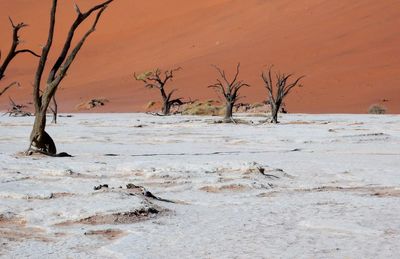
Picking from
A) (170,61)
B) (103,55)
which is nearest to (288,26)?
(170,61)

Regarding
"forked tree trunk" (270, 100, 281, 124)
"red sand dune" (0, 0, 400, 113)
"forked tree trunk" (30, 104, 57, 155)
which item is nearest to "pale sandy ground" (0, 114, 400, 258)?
"forked tree trunk" (30, 104, 57, 155)

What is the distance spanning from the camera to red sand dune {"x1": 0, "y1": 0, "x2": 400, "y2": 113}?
35.5 meters

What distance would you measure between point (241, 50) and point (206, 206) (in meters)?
41.5

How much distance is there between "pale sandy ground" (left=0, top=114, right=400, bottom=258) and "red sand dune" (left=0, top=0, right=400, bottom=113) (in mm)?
22266

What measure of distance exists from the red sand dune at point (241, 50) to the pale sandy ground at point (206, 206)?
73.1ft

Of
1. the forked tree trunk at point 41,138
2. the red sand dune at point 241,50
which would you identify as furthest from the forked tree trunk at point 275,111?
the forked tree trunk at point 41,138

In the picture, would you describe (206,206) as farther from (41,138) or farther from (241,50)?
(241,50)

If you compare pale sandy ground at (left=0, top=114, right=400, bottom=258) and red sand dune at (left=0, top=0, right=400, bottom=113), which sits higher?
red sand dune at (left=0, top=0, right=400, bottom=113)

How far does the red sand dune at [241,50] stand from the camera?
116ft

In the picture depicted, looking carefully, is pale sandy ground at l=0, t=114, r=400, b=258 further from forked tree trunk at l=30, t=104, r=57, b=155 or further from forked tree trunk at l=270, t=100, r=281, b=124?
forked tree trunk at l=270, t=100, r=281, b=124

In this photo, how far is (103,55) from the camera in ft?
190

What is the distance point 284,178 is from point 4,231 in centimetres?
373

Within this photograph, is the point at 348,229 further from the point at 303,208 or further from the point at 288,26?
the point at 288,26

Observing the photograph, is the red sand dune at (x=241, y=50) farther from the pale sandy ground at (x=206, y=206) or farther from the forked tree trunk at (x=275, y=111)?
the pale sandy ground at (x=206, y=206)
